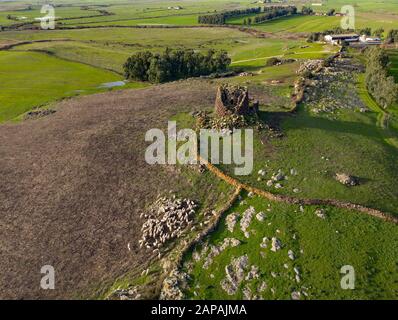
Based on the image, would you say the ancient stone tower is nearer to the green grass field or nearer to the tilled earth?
the tilled earth

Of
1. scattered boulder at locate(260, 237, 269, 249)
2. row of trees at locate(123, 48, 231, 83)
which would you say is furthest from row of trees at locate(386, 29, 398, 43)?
scattered boulder at locate(260, 237, 269, 249)

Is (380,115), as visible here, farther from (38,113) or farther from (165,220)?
(38,113)

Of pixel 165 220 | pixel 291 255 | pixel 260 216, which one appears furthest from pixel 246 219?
pixel 165 220

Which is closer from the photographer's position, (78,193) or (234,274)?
(234,274)

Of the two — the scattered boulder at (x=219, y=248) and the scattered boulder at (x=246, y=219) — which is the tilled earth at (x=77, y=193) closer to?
the scattered boulder at (x=219, y=248)

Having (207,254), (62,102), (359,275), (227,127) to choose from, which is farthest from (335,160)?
(62,102)

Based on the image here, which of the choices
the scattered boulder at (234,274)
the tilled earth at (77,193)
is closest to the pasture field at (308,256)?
the scattered boulder at (234,274)

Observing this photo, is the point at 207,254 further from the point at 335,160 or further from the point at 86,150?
the point at 86,150
